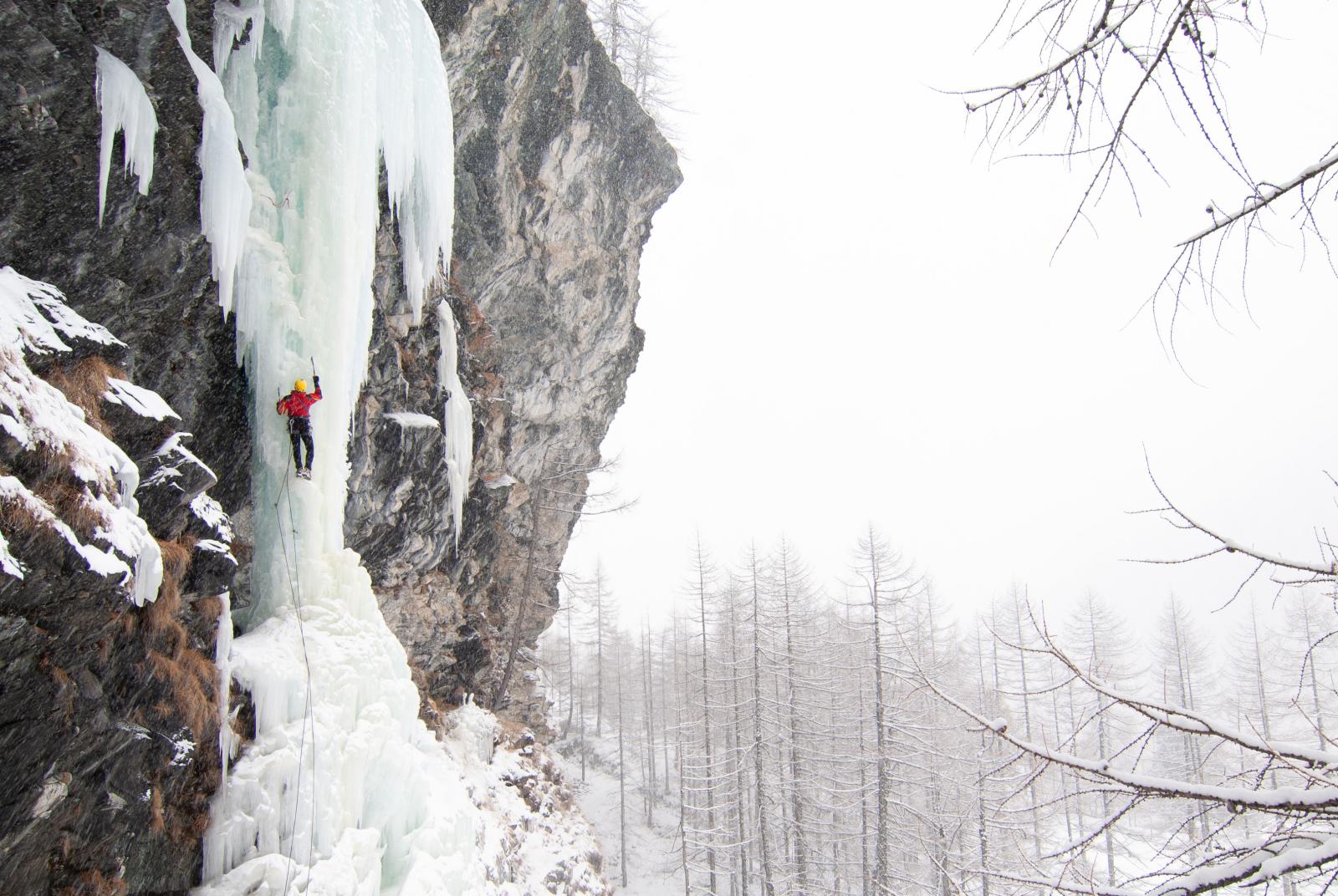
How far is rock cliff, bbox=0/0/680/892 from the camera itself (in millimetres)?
4809

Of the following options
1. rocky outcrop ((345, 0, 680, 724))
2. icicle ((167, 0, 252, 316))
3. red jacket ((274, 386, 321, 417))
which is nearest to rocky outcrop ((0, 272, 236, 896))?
red jacket ((274, 386, 321, 417))

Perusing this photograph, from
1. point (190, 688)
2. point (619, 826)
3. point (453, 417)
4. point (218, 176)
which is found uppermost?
point (218, 176)

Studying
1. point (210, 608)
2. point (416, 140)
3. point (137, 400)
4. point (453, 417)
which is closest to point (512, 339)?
point (453, 417)

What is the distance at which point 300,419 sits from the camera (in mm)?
6625

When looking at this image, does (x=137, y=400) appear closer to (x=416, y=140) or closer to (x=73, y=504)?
(x=73, y=504)

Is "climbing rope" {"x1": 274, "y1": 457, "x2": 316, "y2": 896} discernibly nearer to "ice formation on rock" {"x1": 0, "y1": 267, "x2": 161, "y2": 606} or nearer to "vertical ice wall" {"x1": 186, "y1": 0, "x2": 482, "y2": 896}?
"vertical ice wall" {"x1": 186, "y1": 0, "x2": 482, "y2": 896}

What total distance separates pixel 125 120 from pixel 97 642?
4260 mm

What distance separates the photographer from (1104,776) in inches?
84.8

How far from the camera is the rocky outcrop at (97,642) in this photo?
163 inches

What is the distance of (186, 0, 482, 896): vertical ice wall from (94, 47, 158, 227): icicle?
1.59 ft

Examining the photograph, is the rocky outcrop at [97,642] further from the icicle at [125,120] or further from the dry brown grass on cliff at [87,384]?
the icicle at [125,120]

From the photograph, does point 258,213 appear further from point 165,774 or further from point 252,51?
point 165,774

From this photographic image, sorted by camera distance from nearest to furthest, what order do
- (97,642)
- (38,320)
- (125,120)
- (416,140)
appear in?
(97,642) < (38,320) < (125,120) < (416,140)

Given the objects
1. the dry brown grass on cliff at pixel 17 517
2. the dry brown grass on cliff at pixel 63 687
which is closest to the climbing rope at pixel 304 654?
the dry brown grass on cliff at pixel 63 687
